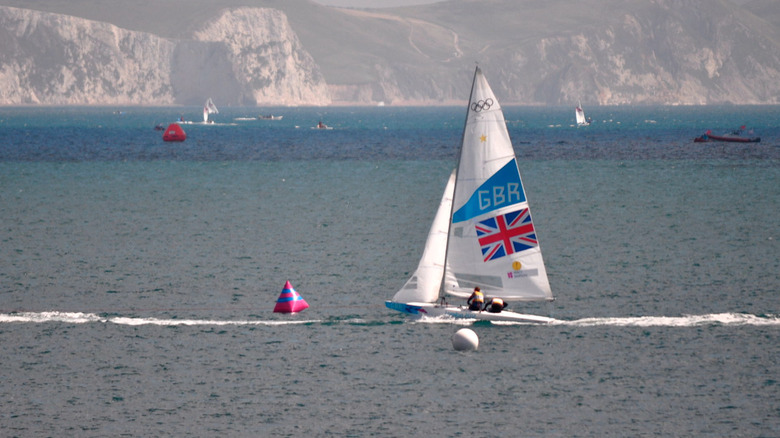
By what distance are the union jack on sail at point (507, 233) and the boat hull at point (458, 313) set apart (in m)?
2.41

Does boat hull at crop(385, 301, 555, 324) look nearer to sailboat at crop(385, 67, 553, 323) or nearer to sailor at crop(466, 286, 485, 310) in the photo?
sailboat at crop(385, 67, 553, 323)

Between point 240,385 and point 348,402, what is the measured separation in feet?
13.1

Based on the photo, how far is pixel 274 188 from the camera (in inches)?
4082

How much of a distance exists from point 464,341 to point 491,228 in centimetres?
486

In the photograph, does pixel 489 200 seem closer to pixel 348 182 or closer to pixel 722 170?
pixel 348 182

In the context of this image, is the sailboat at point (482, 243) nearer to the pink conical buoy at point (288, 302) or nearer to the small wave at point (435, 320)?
the small wave at point (435, 320)

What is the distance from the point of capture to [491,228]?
41.1 m

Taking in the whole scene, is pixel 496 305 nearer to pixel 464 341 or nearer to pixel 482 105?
pixel 464 341

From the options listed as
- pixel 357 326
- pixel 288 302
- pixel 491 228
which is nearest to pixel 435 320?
pixel 357 326

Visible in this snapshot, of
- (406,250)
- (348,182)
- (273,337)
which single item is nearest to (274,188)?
(348,182)

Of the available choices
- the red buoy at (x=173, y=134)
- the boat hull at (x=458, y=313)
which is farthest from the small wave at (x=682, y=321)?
the red buoy at (x=173, y=134)

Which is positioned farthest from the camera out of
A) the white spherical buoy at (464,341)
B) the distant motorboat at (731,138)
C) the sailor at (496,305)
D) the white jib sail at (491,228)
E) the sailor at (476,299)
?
the distant motorboat at (731,138)

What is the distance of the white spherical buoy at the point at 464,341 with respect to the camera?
38875 millimetres

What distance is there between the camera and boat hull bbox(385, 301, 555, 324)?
4147cm
